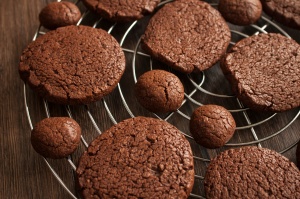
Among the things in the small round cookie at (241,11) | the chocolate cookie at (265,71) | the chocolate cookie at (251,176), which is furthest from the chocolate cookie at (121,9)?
the chocolate cookie at (251,176)

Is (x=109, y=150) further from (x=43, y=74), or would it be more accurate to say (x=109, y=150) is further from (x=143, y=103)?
(x=43, y=74)

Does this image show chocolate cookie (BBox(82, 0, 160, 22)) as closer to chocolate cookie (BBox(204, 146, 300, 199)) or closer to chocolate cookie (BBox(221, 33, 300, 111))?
chocolate cookie (BBox(221, 33, 300, 111))

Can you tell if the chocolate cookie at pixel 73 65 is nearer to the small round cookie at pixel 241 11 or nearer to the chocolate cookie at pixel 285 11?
the small round cookie at pixel 241 11

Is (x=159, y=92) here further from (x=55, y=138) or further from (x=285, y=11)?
(x=285, y=11)

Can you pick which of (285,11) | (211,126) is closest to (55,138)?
(211,126)

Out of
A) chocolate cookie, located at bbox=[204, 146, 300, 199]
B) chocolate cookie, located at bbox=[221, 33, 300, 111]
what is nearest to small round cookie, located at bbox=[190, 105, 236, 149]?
chocolate cookie, located at bbox=[204, 146, 300, 199]

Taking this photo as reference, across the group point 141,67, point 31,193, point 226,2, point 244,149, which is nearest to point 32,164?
point 31,193
